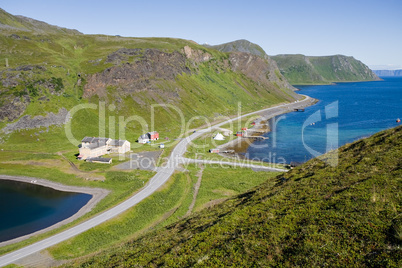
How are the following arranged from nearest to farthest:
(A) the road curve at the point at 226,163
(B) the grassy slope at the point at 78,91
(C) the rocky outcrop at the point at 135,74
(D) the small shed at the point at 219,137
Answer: (A) the road curve at the point at 226,163, (B) the grassy slope at the point at 78,91, (D) the small shed at the point at 219,137, (C) the rocky outcrop at the point at 135,74

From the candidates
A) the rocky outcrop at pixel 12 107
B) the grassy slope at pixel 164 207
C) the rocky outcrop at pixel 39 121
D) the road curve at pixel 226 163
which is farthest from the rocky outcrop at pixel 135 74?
the grassy slope at pixel 164 207

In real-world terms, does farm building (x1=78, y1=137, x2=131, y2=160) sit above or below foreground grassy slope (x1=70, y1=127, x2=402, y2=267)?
below

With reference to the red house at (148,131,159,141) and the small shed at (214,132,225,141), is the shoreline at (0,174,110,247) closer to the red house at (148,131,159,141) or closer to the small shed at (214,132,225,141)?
the red house at (148,131,159,141)

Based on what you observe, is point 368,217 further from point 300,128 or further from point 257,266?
point 300,128

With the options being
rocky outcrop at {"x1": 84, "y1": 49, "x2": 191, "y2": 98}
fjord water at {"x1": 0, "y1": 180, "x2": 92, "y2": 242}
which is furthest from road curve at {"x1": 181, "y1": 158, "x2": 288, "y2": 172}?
rocky outcrop at {"x1": 84, "y1": 49, "x2": 191, "y2": 98}

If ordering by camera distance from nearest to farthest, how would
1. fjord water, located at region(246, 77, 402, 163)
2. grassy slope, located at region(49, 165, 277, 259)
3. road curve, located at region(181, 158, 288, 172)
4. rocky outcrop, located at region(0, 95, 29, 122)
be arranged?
grassy slope, located at region(49, 165, 277, 259) → road curve, located at region(181, 158, 288, 172) → fjord water, located at region(246, 77, 402, 163) → rocky outcrop, located at region(0, 95, 29, 122)

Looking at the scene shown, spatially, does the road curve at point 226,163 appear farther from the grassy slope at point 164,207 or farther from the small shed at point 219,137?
the small shed at point 219,137

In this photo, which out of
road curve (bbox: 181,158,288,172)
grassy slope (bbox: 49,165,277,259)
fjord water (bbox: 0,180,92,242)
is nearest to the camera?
grassy slope (bbox: 49,165,277,259)

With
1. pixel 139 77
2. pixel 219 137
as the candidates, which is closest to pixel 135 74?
pixel 139 77
